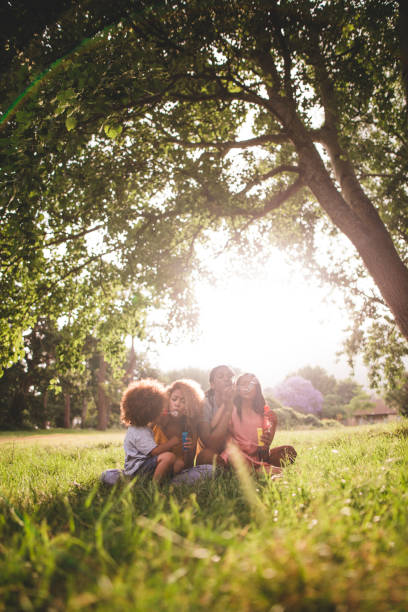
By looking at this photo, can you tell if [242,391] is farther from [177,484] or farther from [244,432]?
[177,484]

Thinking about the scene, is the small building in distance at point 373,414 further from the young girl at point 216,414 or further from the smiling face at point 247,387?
the young girl at point 216,414

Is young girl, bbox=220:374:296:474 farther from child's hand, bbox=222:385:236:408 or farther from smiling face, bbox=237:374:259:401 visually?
child's hand, bbox=222:385:236:408

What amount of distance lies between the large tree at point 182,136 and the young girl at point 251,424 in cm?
288

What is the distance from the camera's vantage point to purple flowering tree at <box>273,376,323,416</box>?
116 feet

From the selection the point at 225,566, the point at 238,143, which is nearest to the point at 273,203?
the point at 238,143

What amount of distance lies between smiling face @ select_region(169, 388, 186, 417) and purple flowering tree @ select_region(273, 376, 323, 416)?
32708 millimetres

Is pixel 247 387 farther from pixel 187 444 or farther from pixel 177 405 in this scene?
pixel 187 444

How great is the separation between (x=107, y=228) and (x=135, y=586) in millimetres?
6394

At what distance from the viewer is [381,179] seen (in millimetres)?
9305

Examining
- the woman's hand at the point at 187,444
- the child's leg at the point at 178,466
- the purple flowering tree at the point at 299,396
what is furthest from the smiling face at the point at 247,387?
the purple flowering tree at the point at 299,396

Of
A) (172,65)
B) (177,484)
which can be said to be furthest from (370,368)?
(172,65)

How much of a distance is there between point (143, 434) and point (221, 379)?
1.44m

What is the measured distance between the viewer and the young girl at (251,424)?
14.9 ft

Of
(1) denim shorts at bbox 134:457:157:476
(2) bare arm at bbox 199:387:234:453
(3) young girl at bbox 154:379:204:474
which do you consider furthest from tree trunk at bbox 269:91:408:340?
(1) denim shorts at bbox 134:457:157:476
